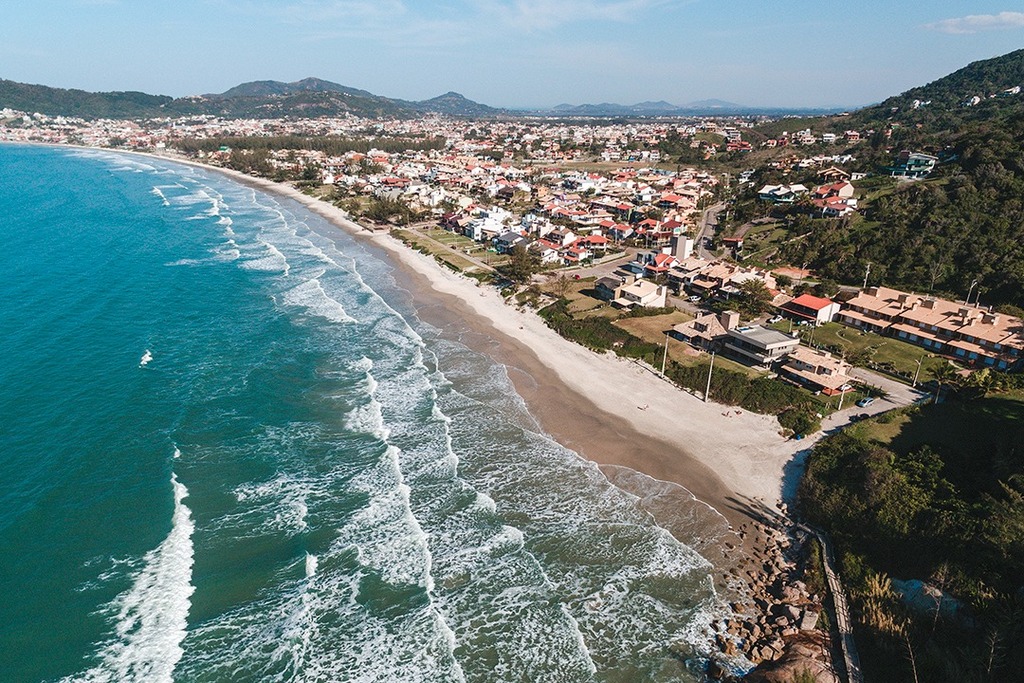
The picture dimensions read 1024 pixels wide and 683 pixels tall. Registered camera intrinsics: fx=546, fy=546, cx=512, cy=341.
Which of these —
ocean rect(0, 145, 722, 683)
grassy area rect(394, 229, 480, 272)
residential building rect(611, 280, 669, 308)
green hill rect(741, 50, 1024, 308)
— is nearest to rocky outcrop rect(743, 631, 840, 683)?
ocean rect(0, 145, 722, 683)

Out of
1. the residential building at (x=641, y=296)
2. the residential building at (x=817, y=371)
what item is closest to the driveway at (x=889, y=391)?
the residential building at (x=817, y=371)

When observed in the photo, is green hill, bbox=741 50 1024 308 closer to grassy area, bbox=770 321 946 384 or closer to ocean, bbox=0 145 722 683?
grassy area, bbox=770 321 946 384

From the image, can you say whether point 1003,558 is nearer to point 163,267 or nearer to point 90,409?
point 90,409

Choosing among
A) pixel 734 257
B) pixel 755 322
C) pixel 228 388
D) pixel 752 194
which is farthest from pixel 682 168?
pixel 228 388

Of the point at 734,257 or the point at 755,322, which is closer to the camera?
the point at 755,322

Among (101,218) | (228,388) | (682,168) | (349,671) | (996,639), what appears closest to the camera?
(996,639)
